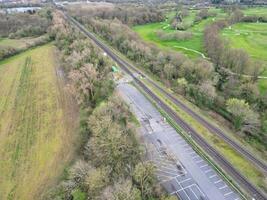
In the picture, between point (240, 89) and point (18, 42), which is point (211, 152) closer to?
point (240, 89)

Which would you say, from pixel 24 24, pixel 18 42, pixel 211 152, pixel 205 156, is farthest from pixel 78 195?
pixel 24 24

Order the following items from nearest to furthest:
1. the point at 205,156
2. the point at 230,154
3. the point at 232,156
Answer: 1. the point at 205,156
2. the point at 232,156
3. the point at 230,154

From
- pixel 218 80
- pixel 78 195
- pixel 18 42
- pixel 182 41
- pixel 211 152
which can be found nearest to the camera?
pixel 78 195

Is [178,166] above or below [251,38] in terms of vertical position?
below

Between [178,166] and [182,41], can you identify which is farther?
[182,41]

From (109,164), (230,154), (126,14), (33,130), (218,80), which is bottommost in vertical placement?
(33,130)

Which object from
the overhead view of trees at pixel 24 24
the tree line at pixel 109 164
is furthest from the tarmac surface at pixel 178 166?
the overhead view of trees at pixel 24 24

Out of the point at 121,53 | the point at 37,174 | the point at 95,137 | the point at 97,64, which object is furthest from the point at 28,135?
the point at 121,53
